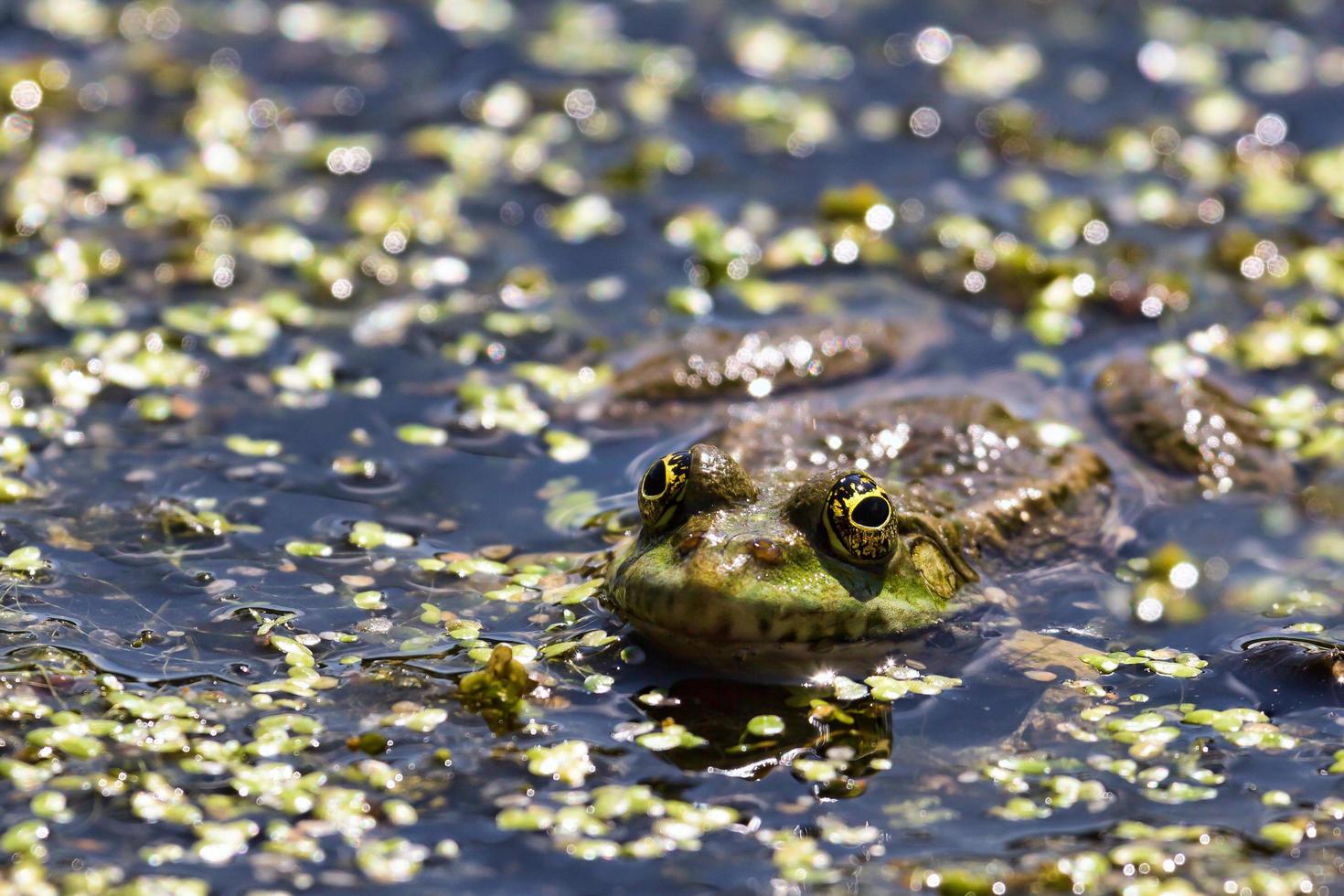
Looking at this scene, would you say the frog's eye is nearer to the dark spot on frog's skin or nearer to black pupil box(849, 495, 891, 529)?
black pupil box(849, 495, 891, 529)

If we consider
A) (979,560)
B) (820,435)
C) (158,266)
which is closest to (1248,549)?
(979,560)

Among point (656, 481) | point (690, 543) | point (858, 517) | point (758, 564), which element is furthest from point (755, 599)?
point (656, 481)

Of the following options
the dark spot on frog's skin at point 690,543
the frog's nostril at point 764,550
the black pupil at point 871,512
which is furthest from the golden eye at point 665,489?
the black pupil at point 871,512

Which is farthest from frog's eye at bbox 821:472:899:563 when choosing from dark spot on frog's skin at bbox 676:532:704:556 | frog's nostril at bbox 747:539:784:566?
dark spot on frog's skin at bbox 676:532:704:556

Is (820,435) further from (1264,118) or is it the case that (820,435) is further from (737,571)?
(1264,118)

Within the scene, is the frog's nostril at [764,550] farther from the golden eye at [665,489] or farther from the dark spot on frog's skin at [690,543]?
the golden eye at [665,489]

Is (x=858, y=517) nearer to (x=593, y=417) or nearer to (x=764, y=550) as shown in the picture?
(x=764, y=550)
